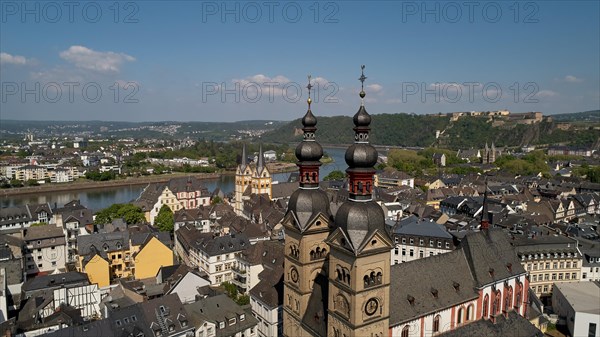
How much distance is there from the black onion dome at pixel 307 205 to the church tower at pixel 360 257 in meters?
4.19

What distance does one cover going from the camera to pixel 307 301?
28.9 metres

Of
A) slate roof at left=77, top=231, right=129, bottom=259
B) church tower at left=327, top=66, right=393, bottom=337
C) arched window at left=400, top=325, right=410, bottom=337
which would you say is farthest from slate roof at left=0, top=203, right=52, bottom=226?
arched window at left=400, top=325, right=410, bottom=337

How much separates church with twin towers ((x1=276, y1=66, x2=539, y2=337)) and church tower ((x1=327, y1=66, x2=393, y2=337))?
5 centimetres

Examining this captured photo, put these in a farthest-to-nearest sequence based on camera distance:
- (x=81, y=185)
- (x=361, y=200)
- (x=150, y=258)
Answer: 1. (x=81, y=185)
2. (x=150, y=258)
3. (x=361, y=200)

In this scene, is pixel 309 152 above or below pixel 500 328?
above

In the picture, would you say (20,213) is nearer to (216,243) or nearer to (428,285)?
(216,243)

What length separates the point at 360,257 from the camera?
73.2 feet

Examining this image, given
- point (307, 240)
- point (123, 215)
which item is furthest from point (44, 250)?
point (307, 240)

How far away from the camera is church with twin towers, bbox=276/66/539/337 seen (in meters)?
23.0

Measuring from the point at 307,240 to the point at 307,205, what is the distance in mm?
2297

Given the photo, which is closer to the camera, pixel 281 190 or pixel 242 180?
pixel 242 180

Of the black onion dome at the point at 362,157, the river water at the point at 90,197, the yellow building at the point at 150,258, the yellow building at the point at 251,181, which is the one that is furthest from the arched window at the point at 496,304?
the river water at the point at 90,197

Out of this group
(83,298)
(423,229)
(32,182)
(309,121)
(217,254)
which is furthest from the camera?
(32,182)

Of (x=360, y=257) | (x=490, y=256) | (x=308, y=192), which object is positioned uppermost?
(x=308, y=192)
